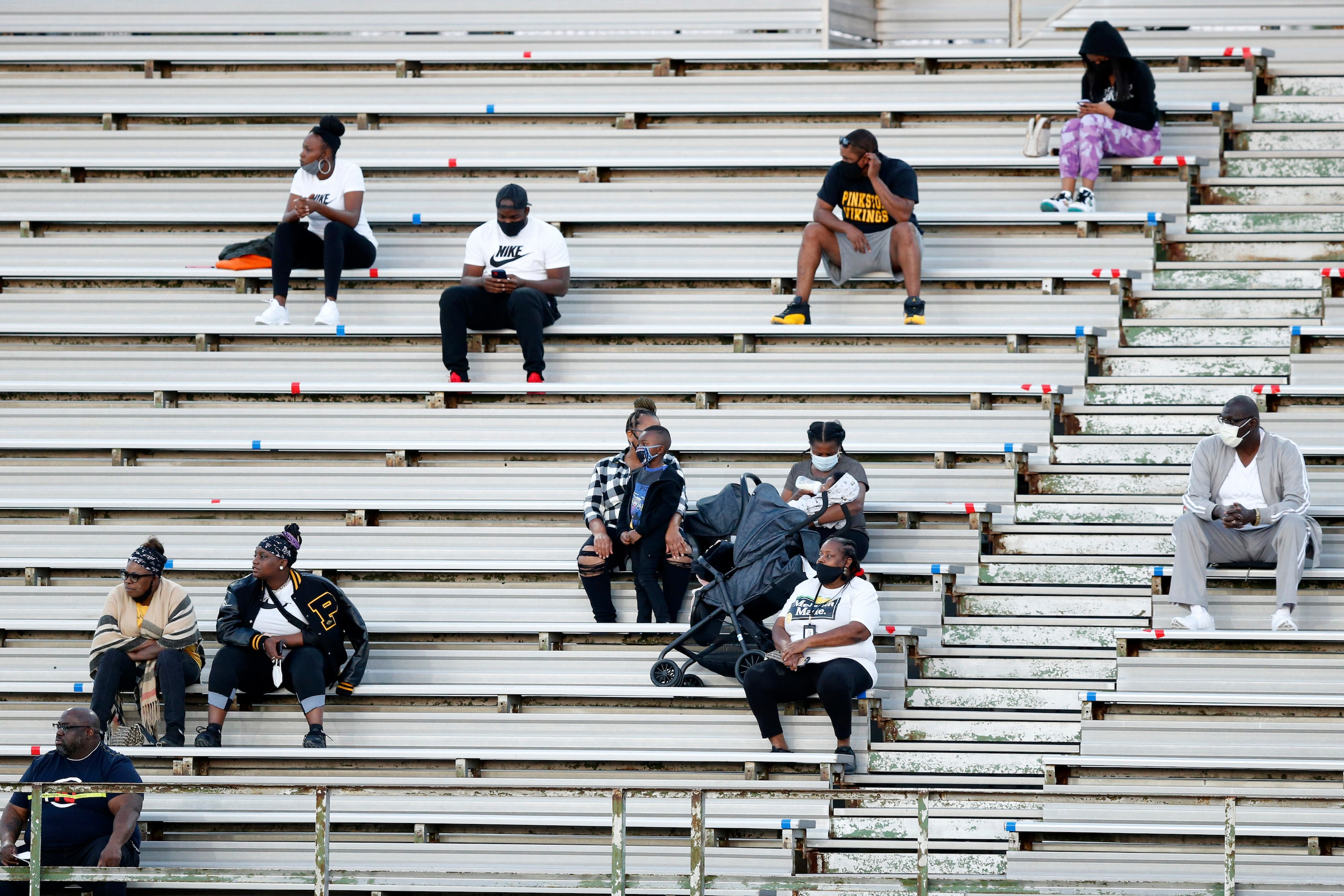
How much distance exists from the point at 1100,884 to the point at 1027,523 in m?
2.57

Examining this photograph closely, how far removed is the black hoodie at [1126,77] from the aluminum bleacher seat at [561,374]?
161 centimetres

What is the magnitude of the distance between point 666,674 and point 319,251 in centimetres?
350

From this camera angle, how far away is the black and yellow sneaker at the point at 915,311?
9781 mm

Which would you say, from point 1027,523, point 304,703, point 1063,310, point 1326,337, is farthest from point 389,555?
point 1326,337

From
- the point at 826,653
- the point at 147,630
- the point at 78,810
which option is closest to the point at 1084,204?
the point at 826,653

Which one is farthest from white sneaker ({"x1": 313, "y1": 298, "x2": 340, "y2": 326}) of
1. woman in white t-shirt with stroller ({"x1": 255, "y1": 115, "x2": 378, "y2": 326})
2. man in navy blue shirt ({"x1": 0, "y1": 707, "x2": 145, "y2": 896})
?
man in navy blue shirt ({"x1": 0, "y1": 707, "x2": 145, "y2": 896})

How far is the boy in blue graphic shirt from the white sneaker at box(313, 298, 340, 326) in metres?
2.33

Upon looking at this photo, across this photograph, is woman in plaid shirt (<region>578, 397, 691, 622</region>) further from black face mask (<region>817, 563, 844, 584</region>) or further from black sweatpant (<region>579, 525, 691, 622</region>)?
black face mask (<region>817, 563, 844, 584</region>)

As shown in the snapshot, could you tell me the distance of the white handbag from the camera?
1048cm

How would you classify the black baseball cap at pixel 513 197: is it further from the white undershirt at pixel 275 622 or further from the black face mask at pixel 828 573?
the black face mask at pixel 828 573

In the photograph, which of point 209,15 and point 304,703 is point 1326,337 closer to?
point 304,703

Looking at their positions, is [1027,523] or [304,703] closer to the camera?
[304,703]

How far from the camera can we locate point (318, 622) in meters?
8.23

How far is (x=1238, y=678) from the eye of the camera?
8.03 meters
